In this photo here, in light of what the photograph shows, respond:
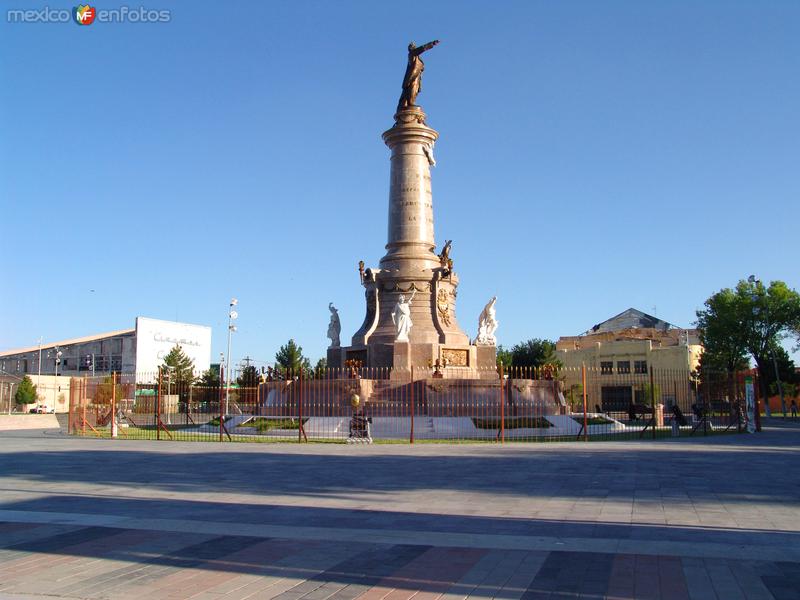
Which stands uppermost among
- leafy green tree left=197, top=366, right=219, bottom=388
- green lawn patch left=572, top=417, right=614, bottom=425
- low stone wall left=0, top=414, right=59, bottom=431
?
leafy green tree left=197, top=366, right=219, bottom=388

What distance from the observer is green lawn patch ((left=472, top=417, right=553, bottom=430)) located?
98.1 ft

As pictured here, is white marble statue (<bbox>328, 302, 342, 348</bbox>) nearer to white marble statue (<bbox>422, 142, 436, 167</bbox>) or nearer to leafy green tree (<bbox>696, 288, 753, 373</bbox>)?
white marble statue (<bbox>422, 142, 436, 167</bbox>)

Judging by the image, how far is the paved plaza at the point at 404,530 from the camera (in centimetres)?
666

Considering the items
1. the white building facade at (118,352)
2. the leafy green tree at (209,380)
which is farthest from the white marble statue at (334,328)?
the white building facade at (118,352)

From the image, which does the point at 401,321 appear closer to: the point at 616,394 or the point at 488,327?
the point at 488,327

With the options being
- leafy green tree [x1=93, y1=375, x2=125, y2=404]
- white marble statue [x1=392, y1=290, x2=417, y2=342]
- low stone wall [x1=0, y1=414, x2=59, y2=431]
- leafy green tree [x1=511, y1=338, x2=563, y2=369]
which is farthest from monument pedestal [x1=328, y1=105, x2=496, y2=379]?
leafy green tree [x1=511, y1=338, x2=563, y2=369]

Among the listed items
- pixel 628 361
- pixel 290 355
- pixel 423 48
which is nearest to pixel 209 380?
pixel 290 355

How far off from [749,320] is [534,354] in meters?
17.9

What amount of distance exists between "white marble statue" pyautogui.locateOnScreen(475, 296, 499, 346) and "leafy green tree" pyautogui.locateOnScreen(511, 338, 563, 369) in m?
28.3

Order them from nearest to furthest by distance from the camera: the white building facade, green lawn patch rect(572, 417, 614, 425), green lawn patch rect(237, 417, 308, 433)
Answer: green lawn patch rect(237, 417, 308, 433)
green lawn patch rect(572, 417, 614, 425)
the white building facade

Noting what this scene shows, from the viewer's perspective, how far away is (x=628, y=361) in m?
74.5

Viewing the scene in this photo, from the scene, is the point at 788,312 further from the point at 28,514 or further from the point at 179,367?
the point at 28,514

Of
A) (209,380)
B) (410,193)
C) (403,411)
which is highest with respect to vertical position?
(410,193)

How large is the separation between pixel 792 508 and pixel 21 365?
3786 inches
